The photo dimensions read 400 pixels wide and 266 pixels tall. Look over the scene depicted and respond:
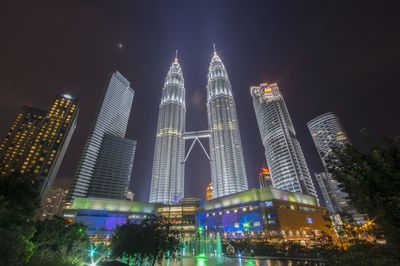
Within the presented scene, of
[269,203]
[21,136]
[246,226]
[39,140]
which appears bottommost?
[246,226]

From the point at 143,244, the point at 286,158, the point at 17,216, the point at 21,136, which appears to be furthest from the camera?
the point at 286,158

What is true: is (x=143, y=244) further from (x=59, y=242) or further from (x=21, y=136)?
(x=21, y=136)

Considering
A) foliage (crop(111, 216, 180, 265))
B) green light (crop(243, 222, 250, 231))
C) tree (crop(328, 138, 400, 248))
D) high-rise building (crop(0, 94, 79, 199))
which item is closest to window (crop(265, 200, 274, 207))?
green light (crop(243, 222, 250, 231))

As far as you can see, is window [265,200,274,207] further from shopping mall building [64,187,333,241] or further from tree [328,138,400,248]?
tree [328,138,400,248]

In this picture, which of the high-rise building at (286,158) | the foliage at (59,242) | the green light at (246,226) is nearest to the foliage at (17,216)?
the foliage at (59,242)

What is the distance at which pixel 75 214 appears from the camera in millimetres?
135500

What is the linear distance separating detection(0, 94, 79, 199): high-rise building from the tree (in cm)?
14521

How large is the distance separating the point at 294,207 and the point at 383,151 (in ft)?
419

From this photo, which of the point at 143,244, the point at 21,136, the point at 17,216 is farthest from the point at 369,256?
the point at 21,136

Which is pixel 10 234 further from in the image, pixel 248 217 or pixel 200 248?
pixel 248 217

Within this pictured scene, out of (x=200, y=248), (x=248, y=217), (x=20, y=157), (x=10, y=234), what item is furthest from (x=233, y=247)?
(x=20, y=157)

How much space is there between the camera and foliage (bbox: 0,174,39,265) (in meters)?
12.5

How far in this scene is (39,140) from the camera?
129625mm

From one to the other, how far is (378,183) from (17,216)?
22.1 m
